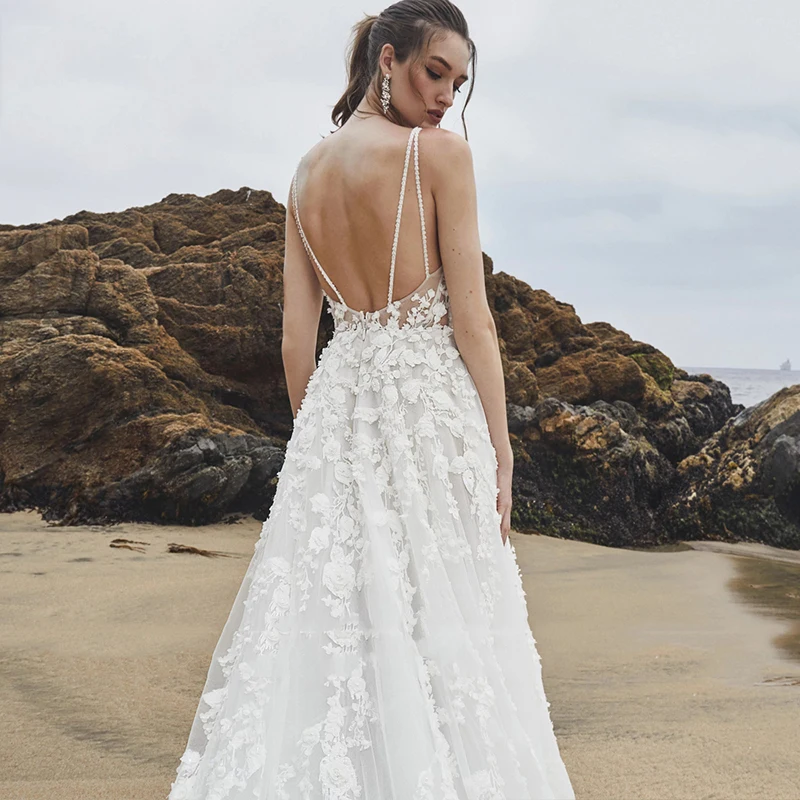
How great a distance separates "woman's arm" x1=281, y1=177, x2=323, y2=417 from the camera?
92.0 inches

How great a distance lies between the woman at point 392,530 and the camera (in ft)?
6.12

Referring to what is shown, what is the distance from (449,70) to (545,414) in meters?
5.20

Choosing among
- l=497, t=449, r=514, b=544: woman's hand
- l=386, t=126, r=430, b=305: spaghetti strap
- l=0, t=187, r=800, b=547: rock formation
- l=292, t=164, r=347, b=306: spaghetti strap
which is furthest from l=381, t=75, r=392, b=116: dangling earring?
l=0, t=187, r=800, b=547: rock formation

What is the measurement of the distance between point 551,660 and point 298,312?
2310mm

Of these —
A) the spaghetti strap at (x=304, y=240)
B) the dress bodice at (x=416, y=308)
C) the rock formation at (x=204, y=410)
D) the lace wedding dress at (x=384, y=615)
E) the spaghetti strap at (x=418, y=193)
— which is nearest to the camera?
the lace wedding dress at (x=384, y=615)

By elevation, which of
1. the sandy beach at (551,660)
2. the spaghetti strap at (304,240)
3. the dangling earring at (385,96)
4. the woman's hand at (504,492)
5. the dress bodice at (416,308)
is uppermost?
the dangling earring at (385,96)

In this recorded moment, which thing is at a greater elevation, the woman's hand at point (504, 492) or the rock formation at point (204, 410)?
the rock formation at point (204, 410)

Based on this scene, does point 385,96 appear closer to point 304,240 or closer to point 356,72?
point 356,72

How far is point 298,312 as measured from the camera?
7.85ft

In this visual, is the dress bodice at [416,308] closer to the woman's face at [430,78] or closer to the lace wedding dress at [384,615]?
the lace wedding dress at [384,615]

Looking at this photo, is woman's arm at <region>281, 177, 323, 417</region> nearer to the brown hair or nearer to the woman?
the woman

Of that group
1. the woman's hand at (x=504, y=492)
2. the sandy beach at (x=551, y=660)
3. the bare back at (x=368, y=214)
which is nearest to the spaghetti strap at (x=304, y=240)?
the bare back at (x=368, y=214)

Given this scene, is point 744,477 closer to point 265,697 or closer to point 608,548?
point 608,548

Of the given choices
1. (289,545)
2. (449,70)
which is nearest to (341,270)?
(449,70)
